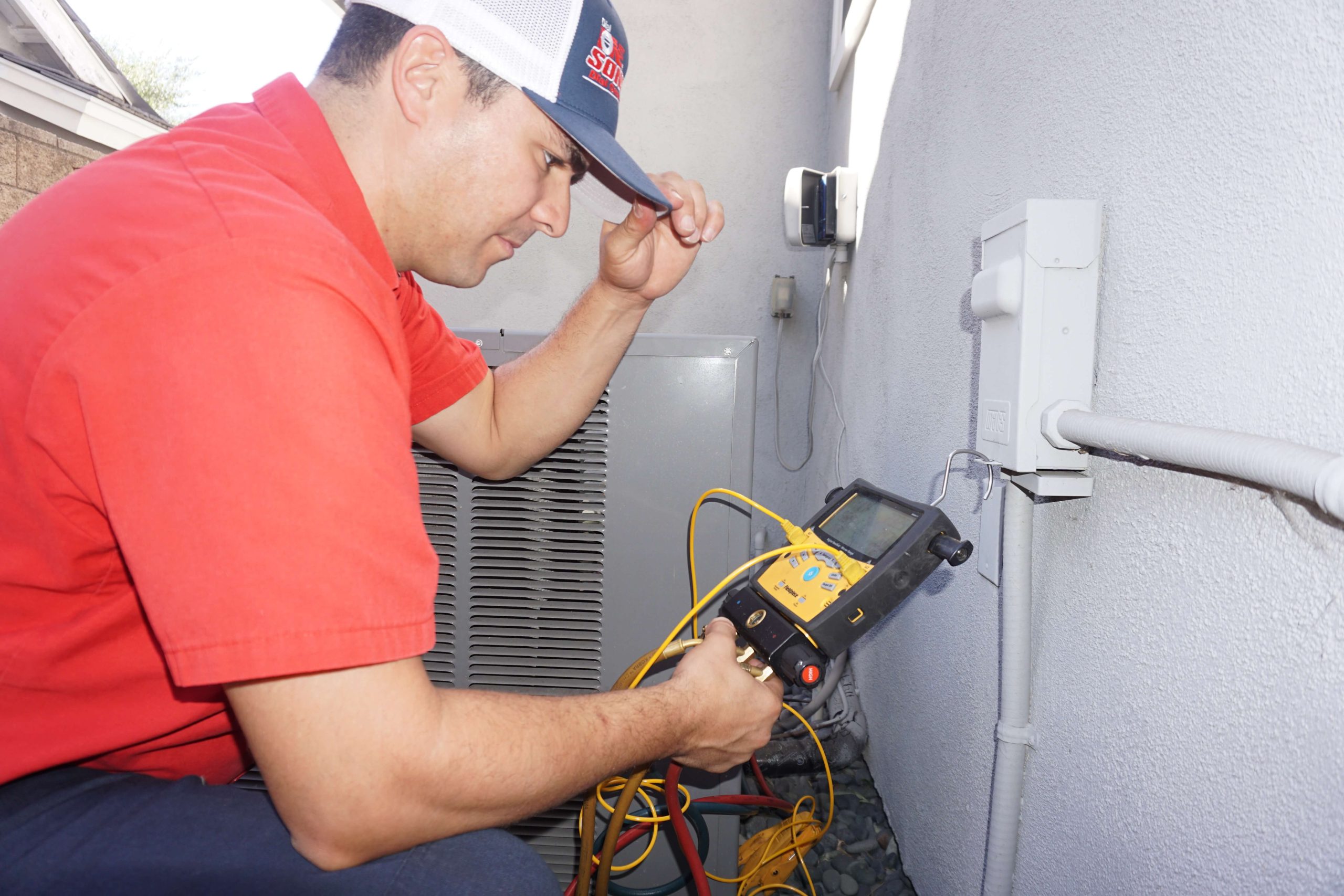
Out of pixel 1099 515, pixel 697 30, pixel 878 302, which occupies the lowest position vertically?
pixel 1099 515

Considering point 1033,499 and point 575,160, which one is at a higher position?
point 575,160

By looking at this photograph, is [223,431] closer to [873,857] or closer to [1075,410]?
[1075,410]

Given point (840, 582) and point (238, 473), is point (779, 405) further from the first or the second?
point (238, 473)

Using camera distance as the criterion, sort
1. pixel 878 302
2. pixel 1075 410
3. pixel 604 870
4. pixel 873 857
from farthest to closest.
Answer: pixel 878 302 → pixel 873 857 → pixel 604 870 → pixel 1075 410

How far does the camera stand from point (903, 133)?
1.56m

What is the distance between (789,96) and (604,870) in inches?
111

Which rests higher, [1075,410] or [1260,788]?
[1075,410]

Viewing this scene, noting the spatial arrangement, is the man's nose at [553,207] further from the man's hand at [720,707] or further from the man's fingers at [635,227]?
the man's hand at [720,707]

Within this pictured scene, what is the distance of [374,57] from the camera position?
88cm

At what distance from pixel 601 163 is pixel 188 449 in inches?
22.1

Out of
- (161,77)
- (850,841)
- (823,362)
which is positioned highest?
(161,77)

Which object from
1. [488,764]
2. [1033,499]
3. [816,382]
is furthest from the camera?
[816,382]

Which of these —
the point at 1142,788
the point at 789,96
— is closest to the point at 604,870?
the point at 1142,788

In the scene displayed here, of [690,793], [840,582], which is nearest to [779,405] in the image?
[690,793]
